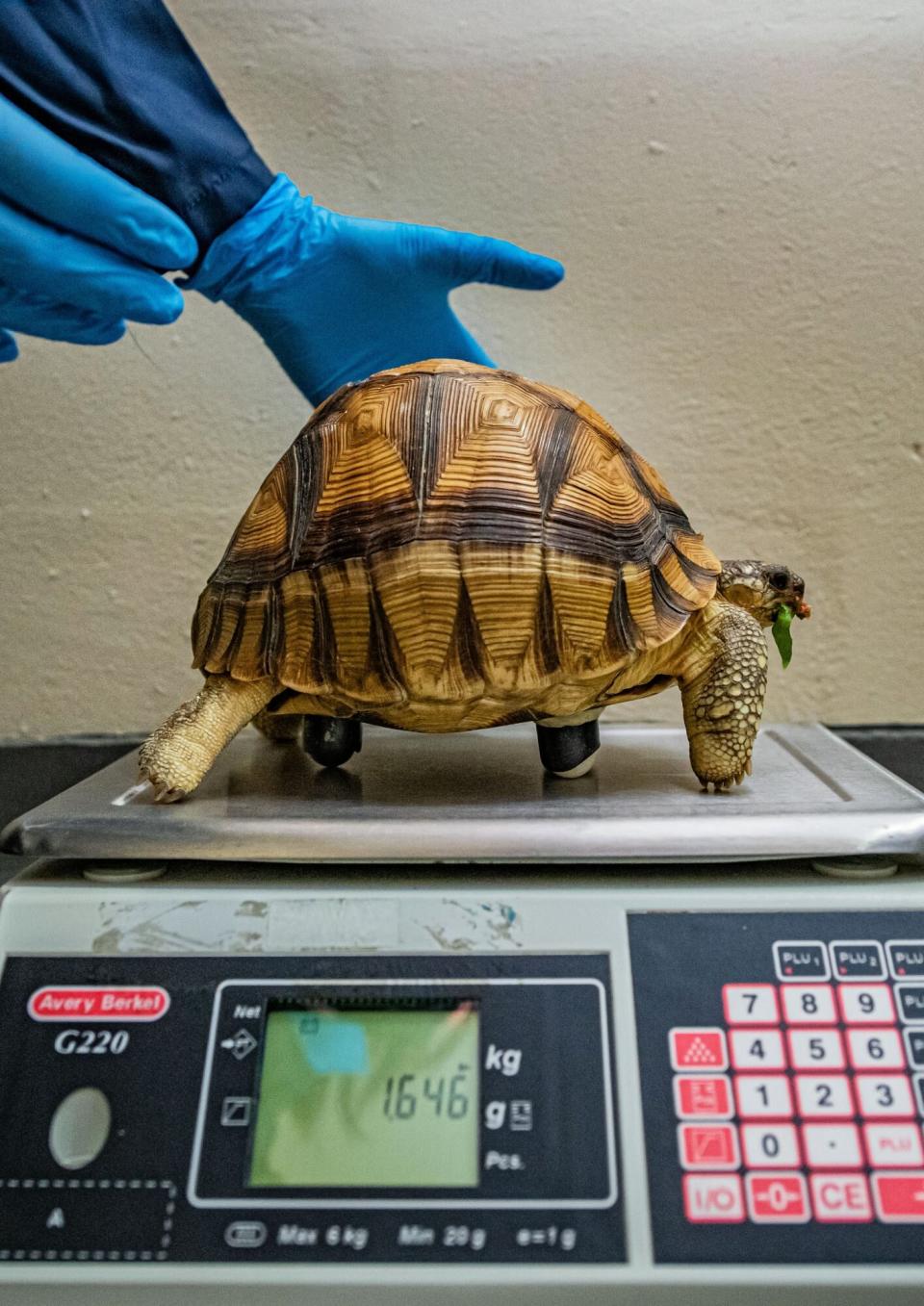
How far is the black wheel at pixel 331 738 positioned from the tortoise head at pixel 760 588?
326mm

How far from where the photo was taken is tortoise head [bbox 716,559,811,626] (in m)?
0.83

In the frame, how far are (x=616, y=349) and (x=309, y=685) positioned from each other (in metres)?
0.74

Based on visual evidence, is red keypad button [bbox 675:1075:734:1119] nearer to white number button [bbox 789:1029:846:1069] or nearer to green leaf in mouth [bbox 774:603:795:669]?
white number button [bbox 789:1029:846:1069]

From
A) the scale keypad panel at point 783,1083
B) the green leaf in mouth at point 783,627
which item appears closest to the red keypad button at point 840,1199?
the scale keypad panel at point 783,1083

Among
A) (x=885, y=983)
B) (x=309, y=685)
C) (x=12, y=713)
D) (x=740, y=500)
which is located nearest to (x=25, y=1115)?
(x=309, y=685)

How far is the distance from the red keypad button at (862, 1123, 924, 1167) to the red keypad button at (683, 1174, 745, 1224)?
65 millimetres

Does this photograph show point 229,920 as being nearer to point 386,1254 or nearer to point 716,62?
point 386,1254

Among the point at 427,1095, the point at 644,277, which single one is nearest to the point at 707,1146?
the point at 427,1095

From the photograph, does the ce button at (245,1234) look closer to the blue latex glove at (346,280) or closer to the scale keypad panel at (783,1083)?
the scale keypad panel at (783,1083)

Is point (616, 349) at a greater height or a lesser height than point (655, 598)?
greater

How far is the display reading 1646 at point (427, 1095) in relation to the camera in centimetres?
50

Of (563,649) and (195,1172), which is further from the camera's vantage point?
(563,649)

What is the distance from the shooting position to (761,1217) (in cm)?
46

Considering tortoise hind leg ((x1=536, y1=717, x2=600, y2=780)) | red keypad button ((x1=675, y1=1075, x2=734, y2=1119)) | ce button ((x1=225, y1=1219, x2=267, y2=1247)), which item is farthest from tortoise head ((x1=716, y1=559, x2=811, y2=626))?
ce button ((x1=225, y1=1219, x2=267, y2=1247))
